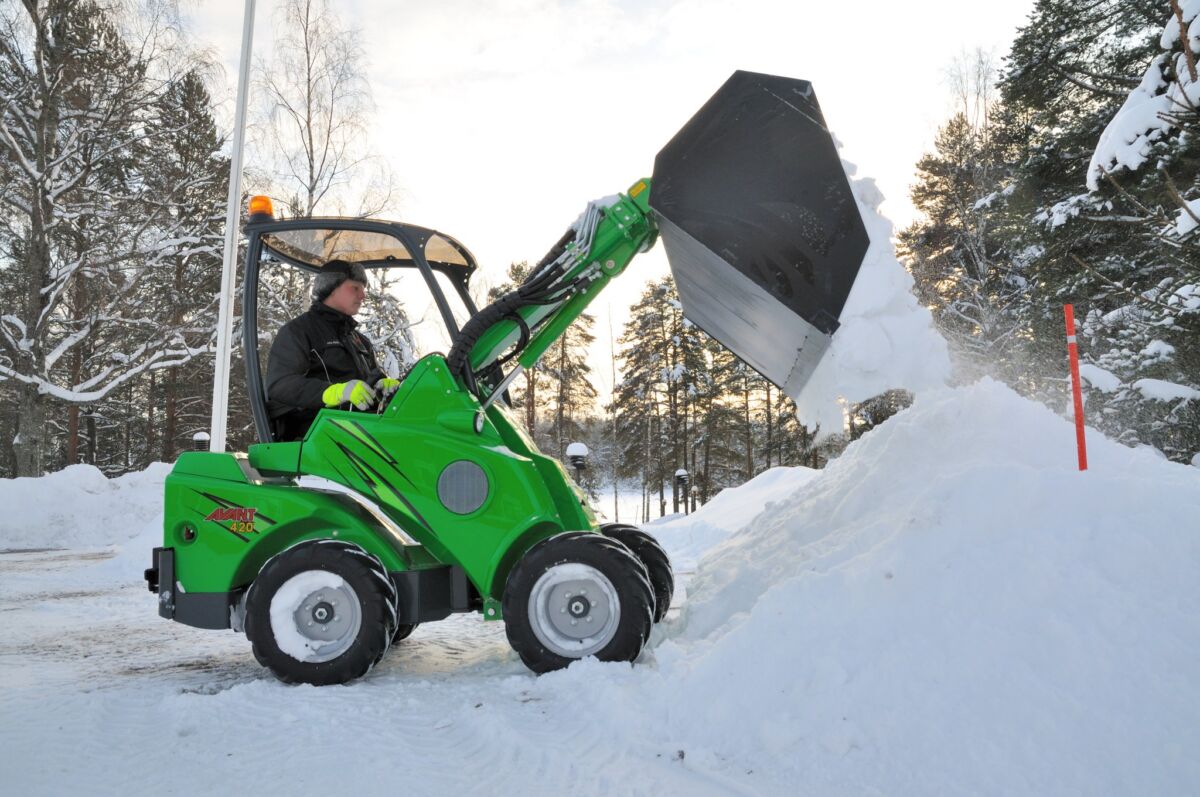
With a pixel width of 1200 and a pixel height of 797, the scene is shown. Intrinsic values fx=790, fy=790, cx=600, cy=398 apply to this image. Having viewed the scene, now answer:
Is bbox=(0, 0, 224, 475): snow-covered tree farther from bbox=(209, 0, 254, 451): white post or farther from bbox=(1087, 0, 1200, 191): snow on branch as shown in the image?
bbox=(1087, 0, 1200, 191): snow on branch

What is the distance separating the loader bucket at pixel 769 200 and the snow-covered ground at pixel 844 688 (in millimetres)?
1197

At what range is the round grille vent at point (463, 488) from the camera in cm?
398

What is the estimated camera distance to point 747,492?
1302 centimetres

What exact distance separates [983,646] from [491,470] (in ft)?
7.56

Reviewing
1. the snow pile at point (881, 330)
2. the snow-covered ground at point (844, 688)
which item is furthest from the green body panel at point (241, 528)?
the snow pile at point (881, 330)

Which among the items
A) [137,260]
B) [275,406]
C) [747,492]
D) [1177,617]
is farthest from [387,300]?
[1177,617]

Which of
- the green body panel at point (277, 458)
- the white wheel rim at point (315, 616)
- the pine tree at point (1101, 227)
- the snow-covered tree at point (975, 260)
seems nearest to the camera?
the white wheel rim at point (315, 616)

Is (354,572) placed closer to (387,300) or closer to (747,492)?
(747,492)

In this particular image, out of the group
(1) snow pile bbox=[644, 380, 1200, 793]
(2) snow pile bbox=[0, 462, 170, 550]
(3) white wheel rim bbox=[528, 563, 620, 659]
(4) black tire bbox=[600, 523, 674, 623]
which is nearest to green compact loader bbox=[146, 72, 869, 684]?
(3) white wheel rim bbox=[528, 563, 620, 659]

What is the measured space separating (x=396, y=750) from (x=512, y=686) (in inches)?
32.8

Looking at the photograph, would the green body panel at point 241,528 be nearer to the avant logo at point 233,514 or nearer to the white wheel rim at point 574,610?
the avant logo at point 233,514

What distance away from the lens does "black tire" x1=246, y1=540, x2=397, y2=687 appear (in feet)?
12.5

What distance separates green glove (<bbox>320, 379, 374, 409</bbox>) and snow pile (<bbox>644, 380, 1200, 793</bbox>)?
2.00 m

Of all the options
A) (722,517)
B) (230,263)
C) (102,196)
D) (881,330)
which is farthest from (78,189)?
(881,330)
